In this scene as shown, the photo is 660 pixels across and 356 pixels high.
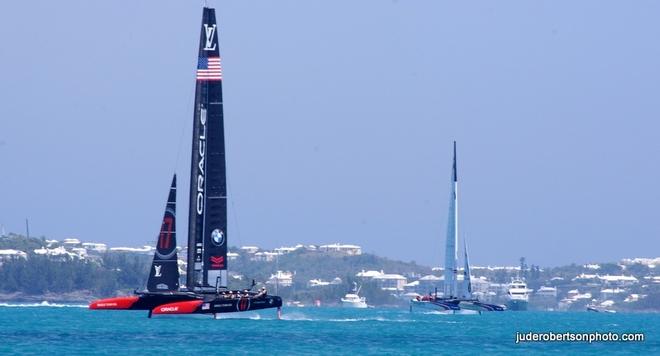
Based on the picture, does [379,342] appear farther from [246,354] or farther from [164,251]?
[164,251]

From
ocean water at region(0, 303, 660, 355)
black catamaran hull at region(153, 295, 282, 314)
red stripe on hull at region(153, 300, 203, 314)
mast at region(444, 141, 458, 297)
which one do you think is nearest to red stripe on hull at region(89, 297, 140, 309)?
ocean water at region(0, 303, 660, 355)

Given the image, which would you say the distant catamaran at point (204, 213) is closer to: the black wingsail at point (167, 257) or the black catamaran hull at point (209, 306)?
the black wingsail at point (167, 257)

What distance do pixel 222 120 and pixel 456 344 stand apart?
64.8 ft

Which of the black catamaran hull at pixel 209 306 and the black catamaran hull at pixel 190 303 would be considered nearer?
the black catamaran hull at pixel 209 306

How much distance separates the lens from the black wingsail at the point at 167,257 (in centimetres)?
8525

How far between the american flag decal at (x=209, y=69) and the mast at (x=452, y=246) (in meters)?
48.3

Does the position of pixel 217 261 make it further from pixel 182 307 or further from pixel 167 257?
pixel 182 307

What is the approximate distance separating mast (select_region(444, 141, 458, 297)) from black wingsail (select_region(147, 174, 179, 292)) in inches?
1884

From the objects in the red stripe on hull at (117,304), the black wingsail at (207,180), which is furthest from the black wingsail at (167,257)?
the red stripe on hull at (117,304)

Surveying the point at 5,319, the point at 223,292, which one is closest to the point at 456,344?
the point at 223,292

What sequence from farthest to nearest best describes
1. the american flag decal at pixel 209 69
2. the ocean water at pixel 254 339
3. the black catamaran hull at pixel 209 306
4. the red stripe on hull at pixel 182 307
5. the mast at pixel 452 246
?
the mast at pixel 452 246 → the american flag decal at pixel 209 69 → the black catamaran hull at pixel 209 306 → the red stripe on hull at pixel 182 307 → the ocean water at pixel 254 339

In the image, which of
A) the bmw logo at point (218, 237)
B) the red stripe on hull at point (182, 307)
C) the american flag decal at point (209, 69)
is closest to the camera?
the red stripe on hull at point (182, 307)

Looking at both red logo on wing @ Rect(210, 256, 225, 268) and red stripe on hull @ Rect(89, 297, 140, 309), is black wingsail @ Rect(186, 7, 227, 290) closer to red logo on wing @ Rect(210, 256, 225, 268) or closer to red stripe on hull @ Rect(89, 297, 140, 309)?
red logo on wing @ Rect(210, 256, 225, 268)

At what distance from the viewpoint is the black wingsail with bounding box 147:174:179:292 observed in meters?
85.2
